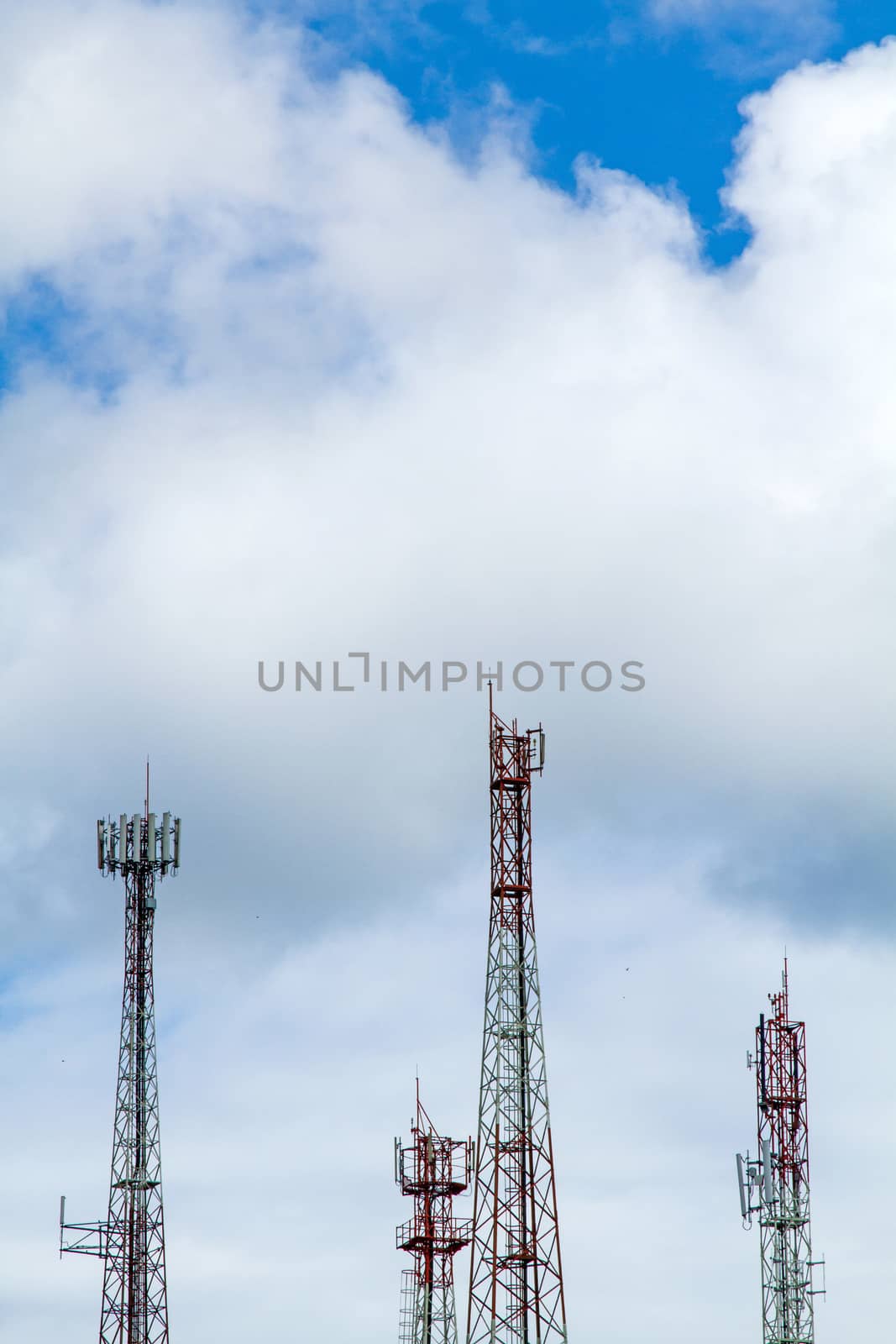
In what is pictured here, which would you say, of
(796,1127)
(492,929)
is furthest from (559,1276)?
(796,1127)

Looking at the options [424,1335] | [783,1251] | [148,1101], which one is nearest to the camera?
[424,1335]

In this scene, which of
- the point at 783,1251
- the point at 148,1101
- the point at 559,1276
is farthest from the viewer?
the point at 783,1251

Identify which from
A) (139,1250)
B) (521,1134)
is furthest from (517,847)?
(139,1250)

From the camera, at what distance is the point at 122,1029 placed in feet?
393

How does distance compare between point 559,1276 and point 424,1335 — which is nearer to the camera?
point 559,1276

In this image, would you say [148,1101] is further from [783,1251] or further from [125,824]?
[783,1251]

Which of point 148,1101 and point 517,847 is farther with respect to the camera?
point 148,1101

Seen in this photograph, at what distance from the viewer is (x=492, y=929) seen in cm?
10281

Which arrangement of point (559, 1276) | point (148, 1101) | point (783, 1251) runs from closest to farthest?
point (559, 1276) < point (148, 1101) < point (783, 1251)

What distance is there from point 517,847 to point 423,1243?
2141 cm

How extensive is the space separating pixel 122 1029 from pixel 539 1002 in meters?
26.7

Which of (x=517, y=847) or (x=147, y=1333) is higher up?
(x=517, y=847)

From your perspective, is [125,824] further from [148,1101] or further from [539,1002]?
[539,1002]

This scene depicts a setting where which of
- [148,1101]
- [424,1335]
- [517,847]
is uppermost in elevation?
[517,847]
